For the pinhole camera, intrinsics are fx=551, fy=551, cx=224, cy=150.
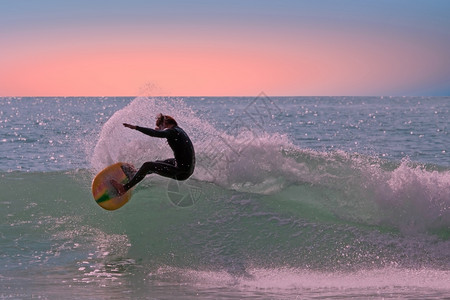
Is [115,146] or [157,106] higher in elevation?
[157,106]

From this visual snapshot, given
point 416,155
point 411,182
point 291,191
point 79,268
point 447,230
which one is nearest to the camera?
point 79,268

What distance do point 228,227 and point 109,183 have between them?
7.97 feet

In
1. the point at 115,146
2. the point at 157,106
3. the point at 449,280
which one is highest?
the point at 157,106

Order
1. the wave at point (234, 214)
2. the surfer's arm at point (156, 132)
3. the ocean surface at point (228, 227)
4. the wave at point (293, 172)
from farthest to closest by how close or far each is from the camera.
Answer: the wave at point (293, 172)
the wave at point (234, 214)
the surfer's arm at point (156, 132)
the ocean surface at point (228, 227)

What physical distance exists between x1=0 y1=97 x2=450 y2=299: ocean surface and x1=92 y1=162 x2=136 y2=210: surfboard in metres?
0.69

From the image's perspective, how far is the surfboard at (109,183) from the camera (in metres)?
10.4

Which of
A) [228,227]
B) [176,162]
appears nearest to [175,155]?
[176,162]

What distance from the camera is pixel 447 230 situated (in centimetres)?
1048

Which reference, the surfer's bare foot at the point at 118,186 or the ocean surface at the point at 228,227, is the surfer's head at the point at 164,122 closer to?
the surfer's bare foot at the point at 118,186

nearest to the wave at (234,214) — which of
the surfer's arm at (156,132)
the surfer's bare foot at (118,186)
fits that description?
the surfer's bare foot at (118,186)

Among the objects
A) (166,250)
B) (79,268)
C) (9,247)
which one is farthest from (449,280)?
(9,247)

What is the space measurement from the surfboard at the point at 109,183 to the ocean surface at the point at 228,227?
2.27 ft

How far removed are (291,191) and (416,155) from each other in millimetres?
15228

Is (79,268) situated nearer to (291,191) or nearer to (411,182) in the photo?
(291,191)
